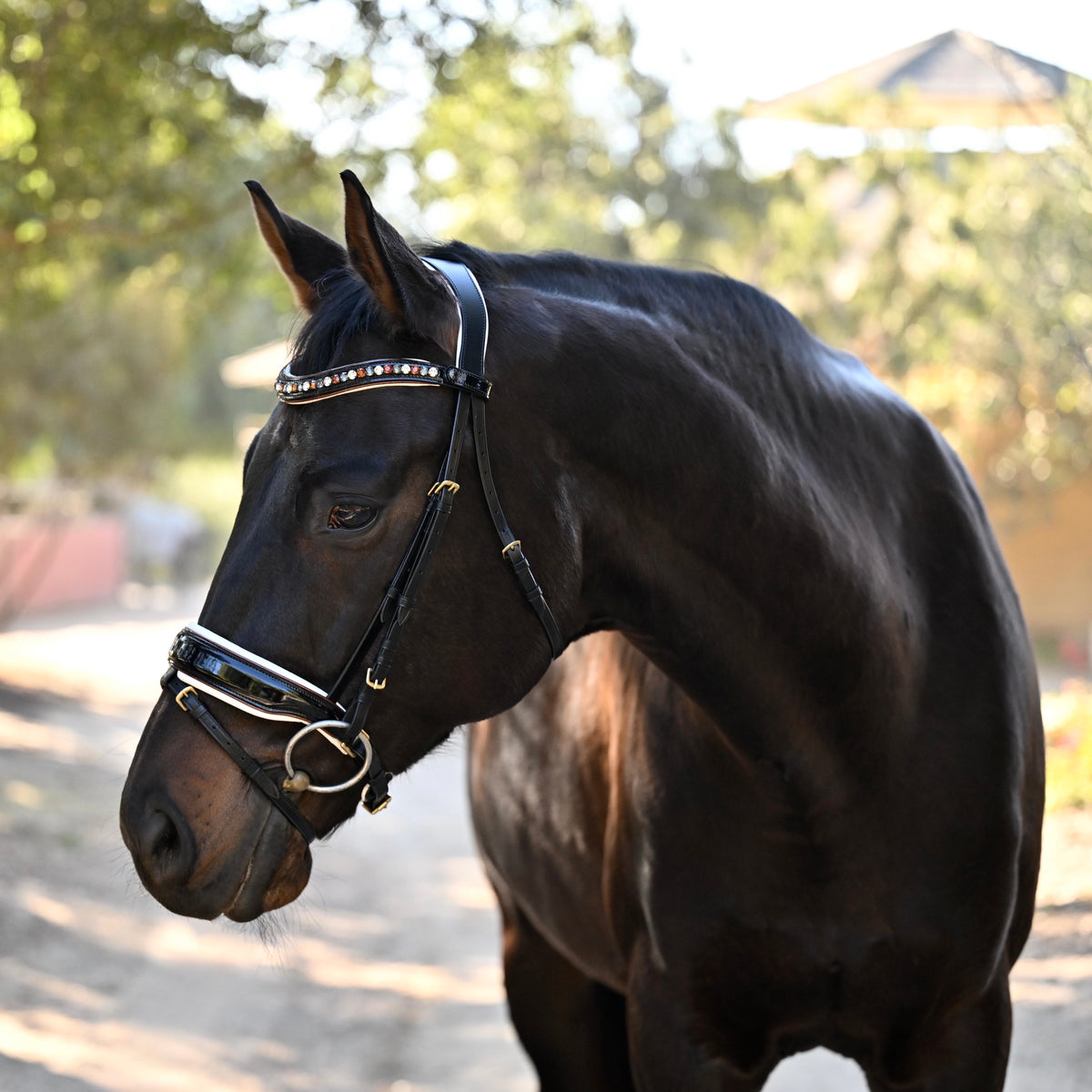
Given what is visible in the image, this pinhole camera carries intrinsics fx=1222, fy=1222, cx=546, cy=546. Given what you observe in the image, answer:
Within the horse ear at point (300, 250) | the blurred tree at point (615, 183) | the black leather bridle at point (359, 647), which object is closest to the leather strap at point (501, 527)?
the black leather bridle at point (359, 647)

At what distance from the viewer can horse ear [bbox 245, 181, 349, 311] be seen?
194 centimetres

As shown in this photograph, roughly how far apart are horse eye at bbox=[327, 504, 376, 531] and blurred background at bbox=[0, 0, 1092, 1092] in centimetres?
65

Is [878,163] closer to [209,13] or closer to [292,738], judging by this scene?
[209,13]

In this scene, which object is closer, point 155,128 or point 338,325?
point 338,325

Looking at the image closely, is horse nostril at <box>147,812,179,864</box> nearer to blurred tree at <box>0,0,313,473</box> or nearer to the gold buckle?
the gold buckle

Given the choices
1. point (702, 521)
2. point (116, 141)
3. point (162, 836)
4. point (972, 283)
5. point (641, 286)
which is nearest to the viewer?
point (162, 836)

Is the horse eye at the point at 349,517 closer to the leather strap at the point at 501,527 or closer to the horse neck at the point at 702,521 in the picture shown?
the leather strap at the point at 501,527

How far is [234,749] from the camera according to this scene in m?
1.61

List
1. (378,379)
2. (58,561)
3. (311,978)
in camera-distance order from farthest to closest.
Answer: (58,561) < (311,978) < (378,379)

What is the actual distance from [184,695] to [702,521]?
2.62ft

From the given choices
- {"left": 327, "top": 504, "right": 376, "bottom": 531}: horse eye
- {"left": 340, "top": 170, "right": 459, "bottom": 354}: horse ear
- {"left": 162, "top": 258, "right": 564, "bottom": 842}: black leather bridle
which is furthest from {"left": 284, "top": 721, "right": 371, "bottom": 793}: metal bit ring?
{"left": 340, "top": 170, "right": 459, "bottom": 354}: horse ear

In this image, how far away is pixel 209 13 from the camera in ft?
19.7

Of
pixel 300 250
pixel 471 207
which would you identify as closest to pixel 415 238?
pixel 300 250

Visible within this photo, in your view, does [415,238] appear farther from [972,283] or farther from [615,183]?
[615,183]
